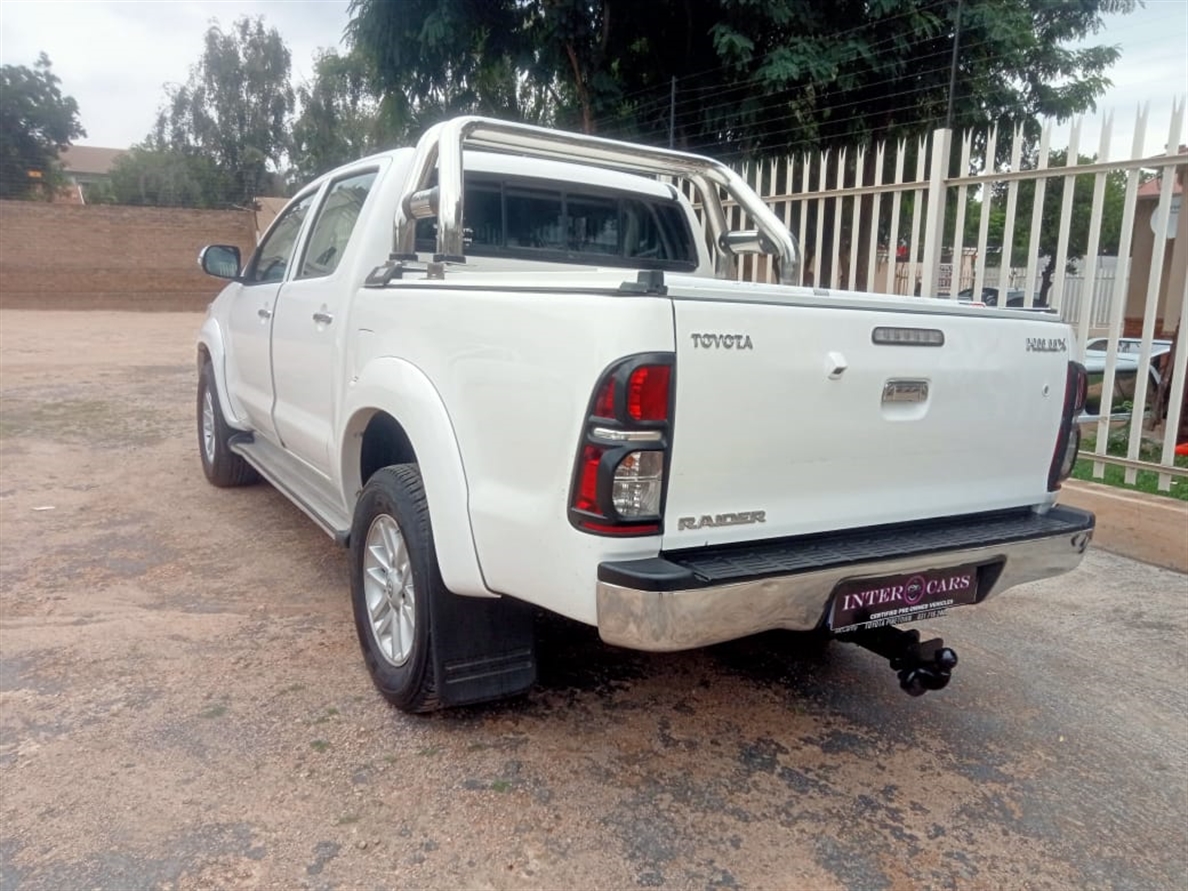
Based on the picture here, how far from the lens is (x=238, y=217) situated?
28844 mm

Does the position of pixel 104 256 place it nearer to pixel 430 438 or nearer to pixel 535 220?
pixel 535 220

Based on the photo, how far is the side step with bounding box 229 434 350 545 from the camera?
379 cm

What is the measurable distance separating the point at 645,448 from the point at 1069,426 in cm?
172

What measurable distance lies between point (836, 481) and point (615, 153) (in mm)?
2070

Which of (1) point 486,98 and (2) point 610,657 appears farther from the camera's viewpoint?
(1) point 486,98

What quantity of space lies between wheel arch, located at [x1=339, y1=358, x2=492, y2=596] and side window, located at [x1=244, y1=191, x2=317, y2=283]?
1760 millimetres

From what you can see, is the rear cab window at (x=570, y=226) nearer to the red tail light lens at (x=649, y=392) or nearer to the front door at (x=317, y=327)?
the front door at (x=317, y=327)

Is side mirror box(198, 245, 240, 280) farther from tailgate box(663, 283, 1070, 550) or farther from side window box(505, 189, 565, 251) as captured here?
tailgate box(663, 283, 1070, 550)

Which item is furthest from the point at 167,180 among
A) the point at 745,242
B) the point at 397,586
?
the point at 397,586

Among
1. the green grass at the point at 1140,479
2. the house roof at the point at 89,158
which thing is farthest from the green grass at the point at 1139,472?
the house roof at the point at 89,158

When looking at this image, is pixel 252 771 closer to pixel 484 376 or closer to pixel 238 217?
pixel 484 376

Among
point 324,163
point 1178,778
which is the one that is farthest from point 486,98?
point 324,163

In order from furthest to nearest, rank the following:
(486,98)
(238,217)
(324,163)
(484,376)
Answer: (324,163) → (238,217) → (486,98) → (484,376)

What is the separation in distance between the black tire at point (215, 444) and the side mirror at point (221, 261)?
0.84 m
